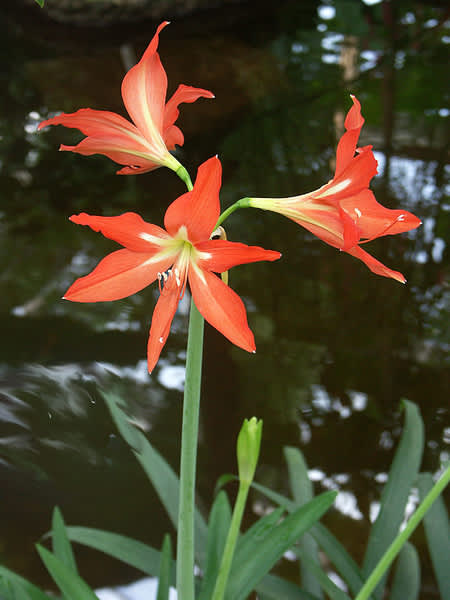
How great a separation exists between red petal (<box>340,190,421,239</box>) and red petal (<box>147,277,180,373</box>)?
0.13 metres

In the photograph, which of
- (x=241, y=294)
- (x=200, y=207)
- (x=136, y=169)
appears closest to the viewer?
→ (x=200, y=207)

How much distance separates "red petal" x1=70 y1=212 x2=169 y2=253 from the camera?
358 mm

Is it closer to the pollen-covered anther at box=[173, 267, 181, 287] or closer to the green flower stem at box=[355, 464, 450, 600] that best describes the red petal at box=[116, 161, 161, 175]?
the pollen-covered anther at box=[173, 267, 181, 287]

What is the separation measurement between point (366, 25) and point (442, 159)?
1105 millimetres

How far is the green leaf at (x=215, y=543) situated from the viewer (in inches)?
24.9

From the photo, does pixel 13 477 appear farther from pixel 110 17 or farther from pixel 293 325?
pixel 110 17

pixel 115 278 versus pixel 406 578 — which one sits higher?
pixel 115 278

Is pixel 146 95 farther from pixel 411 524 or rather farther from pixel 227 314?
pixel 411 524

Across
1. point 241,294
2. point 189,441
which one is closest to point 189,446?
point 189,441

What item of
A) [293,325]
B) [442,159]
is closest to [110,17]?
[442,159]

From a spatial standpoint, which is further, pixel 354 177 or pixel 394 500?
pixel 394 500

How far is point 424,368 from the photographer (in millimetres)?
1183

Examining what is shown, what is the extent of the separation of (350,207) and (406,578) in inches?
20.3

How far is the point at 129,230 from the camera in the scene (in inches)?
14.4
